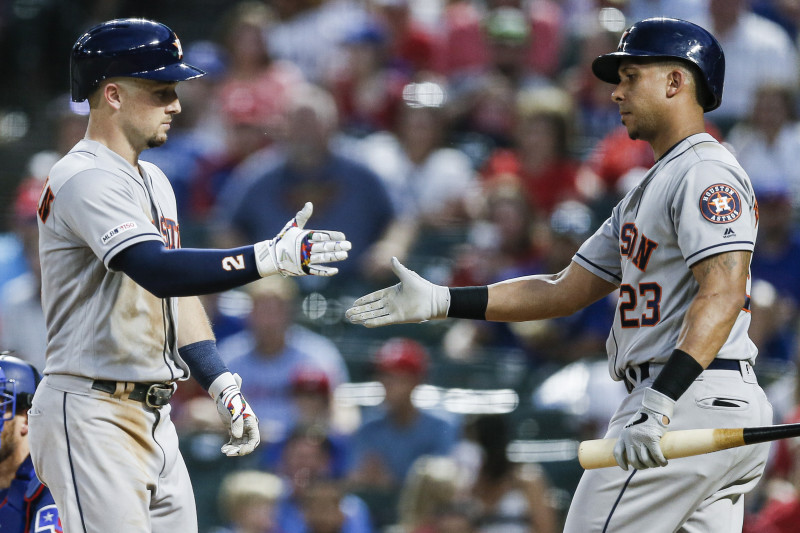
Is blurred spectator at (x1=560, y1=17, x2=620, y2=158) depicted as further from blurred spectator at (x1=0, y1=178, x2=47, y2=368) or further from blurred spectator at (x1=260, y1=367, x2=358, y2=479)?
blurred spectator at (x1=0, y1=178, x2=47, y2=368)

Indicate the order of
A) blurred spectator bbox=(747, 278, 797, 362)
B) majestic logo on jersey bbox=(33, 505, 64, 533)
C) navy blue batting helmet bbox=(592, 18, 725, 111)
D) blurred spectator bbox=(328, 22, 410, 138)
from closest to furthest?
navy blue batting helmet bbox=(592, 18, 725, 111) → majestic logo on jersey bbox=(33, 505, 64, 533) → blurred spectator bbox=(747, 278, 797, 362) → blurred spectator bbox=(328, 22, 410, 138)

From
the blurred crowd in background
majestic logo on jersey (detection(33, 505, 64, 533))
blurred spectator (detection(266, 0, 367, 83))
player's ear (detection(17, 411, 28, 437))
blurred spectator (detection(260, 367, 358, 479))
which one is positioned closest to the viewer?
majestic logo on jersey (detection(33, 505, 64, 533))

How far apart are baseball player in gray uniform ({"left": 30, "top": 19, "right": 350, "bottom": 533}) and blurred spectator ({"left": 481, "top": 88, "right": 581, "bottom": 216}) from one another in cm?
461

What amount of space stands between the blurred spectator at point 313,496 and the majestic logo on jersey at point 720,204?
3371mm

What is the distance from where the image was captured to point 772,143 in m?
8.36

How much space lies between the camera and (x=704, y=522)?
3.76 meters

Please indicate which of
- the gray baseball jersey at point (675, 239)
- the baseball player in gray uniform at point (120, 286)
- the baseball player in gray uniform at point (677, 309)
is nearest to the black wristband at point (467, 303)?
the baseball player in gray uniform at point (677, 309)

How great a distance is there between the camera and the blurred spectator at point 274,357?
725 cm

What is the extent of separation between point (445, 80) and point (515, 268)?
8.26ft

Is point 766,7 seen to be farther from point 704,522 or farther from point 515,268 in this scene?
point 704,522

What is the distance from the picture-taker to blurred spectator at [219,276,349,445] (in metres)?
7.25

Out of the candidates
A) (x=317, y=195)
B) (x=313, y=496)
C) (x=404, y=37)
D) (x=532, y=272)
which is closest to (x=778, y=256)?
(x=532, y=272)

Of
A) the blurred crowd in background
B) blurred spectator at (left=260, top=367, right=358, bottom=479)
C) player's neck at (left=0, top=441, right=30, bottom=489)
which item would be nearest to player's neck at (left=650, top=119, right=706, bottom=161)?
player's neck at (left=0, top=441, right=30, bottom=489)

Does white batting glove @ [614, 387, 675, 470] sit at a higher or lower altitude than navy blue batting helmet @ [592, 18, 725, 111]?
lower
